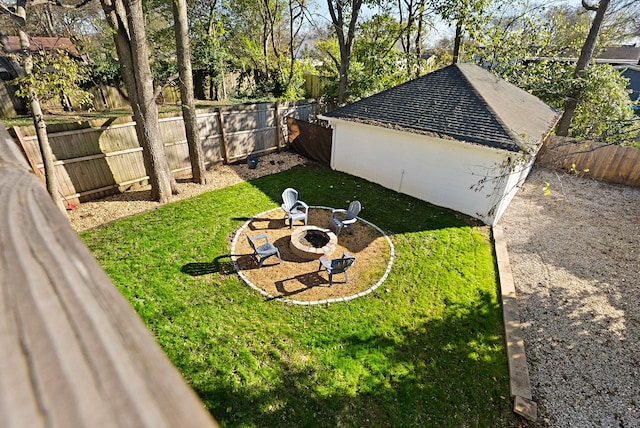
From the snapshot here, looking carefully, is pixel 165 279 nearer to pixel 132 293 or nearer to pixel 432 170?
pixel 132 293

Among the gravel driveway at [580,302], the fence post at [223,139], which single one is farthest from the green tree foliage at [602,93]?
the fence post at [223,139]

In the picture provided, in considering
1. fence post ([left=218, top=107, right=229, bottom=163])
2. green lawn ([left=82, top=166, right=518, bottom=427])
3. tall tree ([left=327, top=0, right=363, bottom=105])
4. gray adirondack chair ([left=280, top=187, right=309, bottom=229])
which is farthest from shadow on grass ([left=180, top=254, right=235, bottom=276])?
tall tree ([left=327, top=0, right=363, bottom=105])

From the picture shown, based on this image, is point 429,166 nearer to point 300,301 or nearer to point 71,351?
point 300,301

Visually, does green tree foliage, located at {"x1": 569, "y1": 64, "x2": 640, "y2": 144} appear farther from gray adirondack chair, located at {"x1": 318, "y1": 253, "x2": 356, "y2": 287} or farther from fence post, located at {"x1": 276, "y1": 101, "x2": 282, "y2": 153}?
gray adirondack chair, located at {"x1": 318, "y1": 253, "x2": 356, "y2": 287}

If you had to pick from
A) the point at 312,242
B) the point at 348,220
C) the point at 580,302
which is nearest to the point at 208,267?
the point at 312,242

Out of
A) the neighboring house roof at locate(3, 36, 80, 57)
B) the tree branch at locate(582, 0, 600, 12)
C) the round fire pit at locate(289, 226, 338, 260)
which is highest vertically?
the tree branch at locate(582, 0, 600, 12)

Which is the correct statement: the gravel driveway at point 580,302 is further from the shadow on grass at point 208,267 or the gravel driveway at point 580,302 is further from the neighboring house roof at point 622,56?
the neighboring house roof at point 622,56
